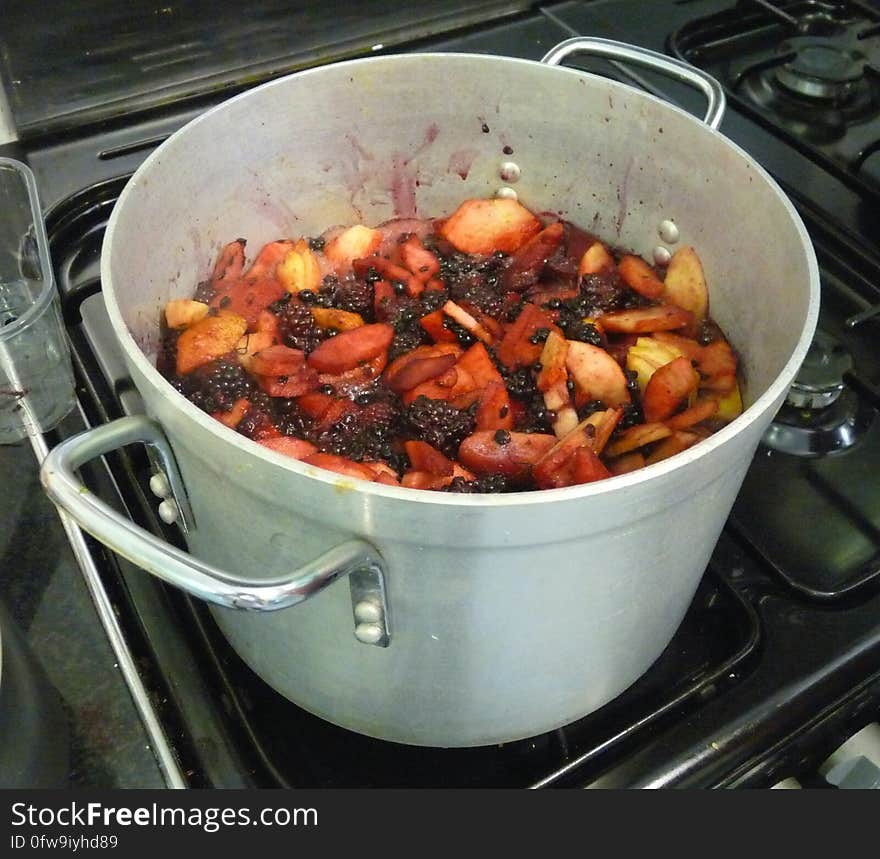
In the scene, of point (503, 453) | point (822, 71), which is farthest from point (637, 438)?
point (822, 71)

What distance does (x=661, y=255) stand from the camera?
3.15 feet

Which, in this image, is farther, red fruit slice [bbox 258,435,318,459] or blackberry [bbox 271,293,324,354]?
blackberry [bbox 271,293,324,354]

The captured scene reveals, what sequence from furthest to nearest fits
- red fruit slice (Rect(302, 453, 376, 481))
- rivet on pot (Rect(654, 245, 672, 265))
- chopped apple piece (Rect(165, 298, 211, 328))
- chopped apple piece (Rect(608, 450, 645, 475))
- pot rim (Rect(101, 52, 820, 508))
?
rivet on pot (Rect(654, 245, 672, 265)) < chopped apple piece (Rect(165, 298, 211, 328)) < chopped apple piece (Rect(608, 450, 645, 475)) < red fruit slice (Rect(302, 453, 376, 481)) < pot rim (Rect(101, 52, 820, 508))

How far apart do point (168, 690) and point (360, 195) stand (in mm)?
562

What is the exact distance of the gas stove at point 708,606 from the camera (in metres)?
0.71

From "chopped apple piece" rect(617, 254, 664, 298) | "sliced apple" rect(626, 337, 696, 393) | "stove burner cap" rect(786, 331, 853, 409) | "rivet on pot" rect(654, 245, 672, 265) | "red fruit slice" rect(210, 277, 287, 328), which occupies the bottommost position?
"stove burner cap" rect(786, 331, 853, 409)

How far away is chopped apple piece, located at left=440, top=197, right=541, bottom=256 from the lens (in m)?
1.00

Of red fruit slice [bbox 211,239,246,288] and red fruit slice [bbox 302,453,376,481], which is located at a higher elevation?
red fruit slice [bbox 211,239,246,288]

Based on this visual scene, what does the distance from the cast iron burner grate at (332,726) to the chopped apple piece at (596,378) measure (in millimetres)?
174

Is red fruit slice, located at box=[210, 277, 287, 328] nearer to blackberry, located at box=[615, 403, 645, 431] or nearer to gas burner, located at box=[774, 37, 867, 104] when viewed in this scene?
blackberry, located at box=[615, 403, 645, 431]

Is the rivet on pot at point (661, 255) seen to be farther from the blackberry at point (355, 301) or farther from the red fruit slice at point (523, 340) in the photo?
the blackberry at point (355, 301)

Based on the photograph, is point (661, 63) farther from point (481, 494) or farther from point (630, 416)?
point (481, 494)

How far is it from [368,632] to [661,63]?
2.11ft

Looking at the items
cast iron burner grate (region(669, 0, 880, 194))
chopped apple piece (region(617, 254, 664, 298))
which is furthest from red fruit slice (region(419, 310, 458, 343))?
cast iron burner grate (region(669, 0, 880, 194))
